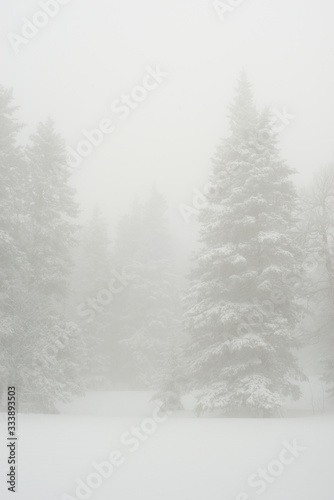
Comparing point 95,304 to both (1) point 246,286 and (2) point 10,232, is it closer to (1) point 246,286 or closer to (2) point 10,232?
(2) point 10,232

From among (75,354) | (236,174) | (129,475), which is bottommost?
(129,475)

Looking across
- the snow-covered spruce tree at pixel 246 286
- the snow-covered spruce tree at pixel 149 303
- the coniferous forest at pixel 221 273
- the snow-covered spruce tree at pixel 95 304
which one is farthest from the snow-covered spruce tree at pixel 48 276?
the snow-covered spruce tree at pixel 149 303

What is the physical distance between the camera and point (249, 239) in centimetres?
1773

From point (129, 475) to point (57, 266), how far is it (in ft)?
49.9

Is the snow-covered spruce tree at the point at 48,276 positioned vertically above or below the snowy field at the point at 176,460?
above

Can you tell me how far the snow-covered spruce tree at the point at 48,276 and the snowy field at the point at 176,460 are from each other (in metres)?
5.04

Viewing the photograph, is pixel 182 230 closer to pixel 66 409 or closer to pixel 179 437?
pixel 66 409

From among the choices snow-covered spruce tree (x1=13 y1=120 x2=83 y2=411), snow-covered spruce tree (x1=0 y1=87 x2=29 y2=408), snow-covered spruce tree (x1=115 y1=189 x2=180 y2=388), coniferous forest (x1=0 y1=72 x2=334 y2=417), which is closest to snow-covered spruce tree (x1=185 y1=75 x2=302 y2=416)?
coniferous forest (x1=0 y1=72 x2=334 y2=417)

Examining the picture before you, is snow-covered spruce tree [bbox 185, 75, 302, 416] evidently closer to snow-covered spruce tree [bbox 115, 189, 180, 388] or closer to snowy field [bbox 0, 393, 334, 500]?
snowy field [bbox 0, 393, 334, 500]

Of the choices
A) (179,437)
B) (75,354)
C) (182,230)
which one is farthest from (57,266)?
(182,230)

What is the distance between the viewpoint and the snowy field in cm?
734

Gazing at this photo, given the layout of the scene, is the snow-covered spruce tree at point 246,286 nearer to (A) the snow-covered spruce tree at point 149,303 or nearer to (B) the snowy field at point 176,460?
(B) the snowy field at point 176,460

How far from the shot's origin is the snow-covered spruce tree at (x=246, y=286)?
15828 millimetres

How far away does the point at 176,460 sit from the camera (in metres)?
8.98
